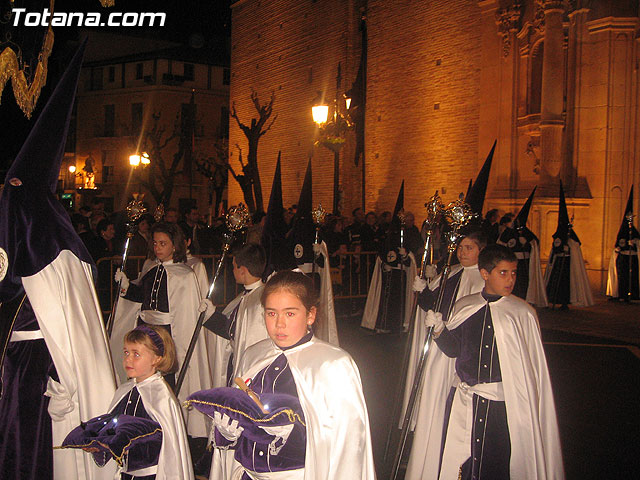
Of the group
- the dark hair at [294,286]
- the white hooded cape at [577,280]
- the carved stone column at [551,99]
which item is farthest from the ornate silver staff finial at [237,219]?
the carved stone column at [551,99]

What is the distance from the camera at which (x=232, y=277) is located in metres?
12.9

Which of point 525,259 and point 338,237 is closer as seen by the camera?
point 525,259

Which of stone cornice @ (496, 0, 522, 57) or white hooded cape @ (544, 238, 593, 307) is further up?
stone cornice @ (496, 0, 522, 57)

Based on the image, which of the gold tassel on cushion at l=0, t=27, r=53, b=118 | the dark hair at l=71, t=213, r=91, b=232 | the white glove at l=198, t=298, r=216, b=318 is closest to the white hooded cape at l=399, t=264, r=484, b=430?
the white glove at l=198, t=298, r=216, b=318

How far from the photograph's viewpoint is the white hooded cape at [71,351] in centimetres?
389

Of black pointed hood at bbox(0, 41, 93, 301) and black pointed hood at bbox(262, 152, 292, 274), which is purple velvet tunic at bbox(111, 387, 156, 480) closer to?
black pointed hood at bbox(0, 41, 93, 301)

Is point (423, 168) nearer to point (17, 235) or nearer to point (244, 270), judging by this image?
point (244, 270)

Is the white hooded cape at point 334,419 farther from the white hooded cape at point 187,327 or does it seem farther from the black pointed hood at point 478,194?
the white hooded cape at point 187,327

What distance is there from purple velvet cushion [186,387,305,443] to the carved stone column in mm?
13734

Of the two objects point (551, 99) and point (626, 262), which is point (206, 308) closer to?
point (626, 262)

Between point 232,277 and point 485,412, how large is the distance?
358 inches

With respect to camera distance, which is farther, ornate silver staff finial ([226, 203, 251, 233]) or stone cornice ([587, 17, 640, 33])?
stone cornice ([587, 17, 640, 33])

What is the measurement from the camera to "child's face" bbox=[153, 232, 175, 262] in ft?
20.4

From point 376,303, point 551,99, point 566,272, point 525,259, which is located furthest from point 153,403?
point 551,99
